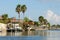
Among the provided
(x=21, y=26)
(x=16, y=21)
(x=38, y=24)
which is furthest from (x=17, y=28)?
(x=38, y=24)

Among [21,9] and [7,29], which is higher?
[21,9]

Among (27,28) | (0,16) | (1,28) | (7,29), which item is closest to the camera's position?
A: (1,28)

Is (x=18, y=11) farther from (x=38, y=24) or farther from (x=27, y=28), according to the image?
(x=38, y=24)

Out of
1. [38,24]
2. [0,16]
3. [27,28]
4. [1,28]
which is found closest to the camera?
[1,28]

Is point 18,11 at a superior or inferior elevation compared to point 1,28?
superior

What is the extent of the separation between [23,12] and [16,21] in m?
9.56

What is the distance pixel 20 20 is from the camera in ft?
410

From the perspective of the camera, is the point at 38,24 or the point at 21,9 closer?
the point at 21,9

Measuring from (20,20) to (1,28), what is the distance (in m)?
24.9

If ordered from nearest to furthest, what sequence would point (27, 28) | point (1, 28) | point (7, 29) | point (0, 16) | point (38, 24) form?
point (1, 28) → point (7, 29) → point (27, 28) → point (0, 16) → point (38, 24)

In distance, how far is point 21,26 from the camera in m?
118

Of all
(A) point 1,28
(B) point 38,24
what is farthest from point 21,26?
(B) point 38,24

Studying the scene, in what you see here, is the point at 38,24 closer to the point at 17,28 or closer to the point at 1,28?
the point at 17,28

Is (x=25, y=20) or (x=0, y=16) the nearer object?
(x=25, y=20)
